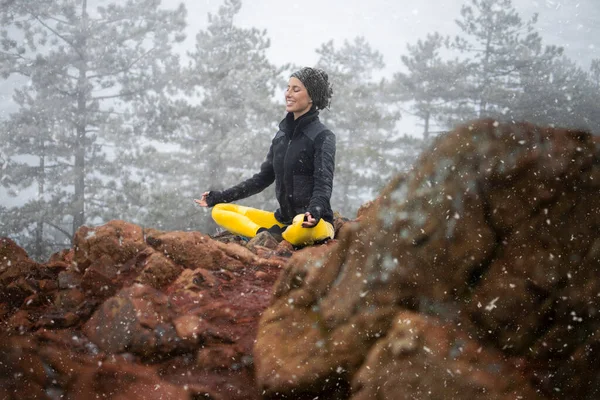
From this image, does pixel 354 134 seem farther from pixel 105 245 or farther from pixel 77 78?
pixel 105 245

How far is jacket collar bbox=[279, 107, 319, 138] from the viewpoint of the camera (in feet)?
12.7

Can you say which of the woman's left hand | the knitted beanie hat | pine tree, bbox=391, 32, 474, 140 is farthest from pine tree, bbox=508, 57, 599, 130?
the woman's left hand

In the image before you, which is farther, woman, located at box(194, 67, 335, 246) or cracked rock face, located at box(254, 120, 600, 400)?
woman, located at box(194, 67, 335, 246)

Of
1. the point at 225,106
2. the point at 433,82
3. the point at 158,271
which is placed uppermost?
the point at 433,82

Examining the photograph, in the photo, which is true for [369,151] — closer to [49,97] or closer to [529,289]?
[49,97]

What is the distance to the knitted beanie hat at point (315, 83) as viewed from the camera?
12.5 feet

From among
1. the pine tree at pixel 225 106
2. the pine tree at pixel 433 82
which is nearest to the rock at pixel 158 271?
the pine tree at pixel 225 106

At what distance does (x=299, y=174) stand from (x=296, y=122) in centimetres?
46

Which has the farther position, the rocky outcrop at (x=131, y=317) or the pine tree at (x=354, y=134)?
the pine tree at (x=354, y=134)

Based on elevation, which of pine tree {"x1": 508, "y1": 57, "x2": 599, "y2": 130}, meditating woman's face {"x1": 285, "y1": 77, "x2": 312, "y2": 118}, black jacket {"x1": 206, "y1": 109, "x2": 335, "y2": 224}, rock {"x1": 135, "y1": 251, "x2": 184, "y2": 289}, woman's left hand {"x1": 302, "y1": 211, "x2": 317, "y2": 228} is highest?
pine tree {"x1": 508, "y1": 57, "x2": 599, "y2": 130}

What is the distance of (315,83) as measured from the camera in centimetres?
384

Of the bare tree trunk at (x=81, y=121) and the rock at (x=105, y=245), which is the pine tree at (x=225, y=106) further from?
the rock at (x=105, y=245)

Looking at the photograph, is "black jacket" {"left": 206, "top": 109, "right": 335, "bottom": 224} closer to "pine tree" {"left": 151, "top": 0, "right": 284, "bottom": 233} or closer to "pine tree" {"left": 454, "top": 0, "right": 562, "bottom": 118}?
"pine tree" {"left": 151, "top": 0, "right": 284, "bottom": 233}

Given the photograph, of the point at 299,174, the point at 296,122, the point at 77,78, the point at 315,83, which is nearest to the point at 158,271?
the point at 299,174
